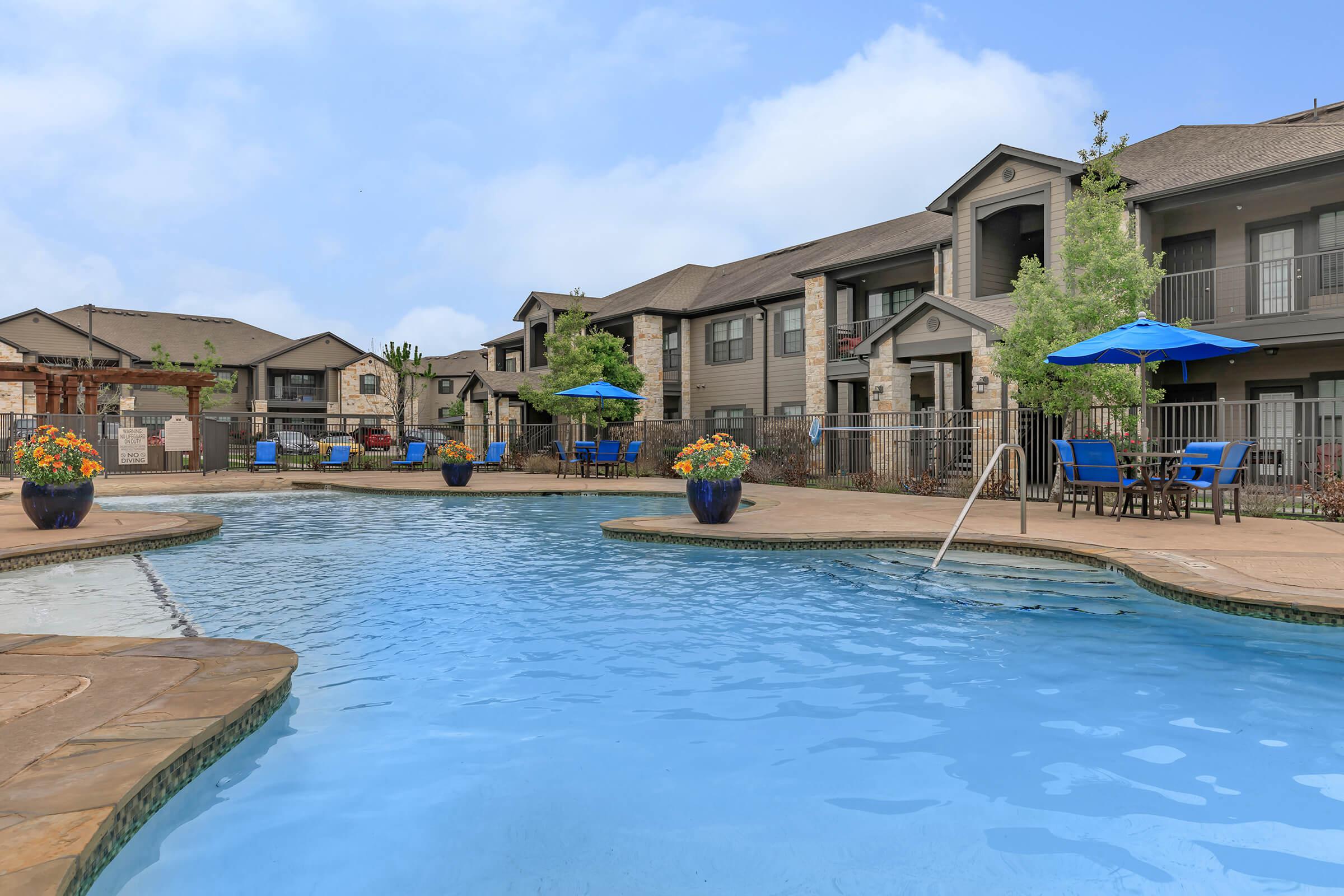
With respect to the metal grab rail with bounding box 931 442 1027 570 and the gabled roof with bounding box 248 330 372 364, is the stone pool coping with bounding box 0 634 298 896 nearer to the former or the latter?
the metal grab rail with bounding box 931 442 1027 570

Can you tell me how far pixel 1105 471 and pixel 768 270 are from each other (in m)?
19.1

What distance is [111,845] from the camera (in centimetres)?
256

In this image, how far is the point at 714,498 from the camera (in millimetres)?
10172

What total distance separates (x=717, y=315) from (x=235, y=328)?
122 ft

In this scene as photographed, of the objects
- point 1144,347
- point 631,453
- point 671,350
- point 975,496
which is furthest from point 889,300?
point 975,496

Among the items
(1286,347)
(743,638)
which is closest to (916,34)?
(1286,347)

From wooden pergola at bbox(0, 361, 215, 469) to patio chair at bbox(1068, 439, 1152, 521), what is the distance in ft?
72.9

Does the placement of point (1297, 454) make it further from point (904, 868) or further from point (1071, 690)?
point (904, 868)

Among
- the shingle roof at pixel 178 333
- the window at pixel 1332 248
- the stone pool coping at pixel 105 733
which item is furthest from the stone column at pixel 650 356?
the shingle roof at pixel 178 333

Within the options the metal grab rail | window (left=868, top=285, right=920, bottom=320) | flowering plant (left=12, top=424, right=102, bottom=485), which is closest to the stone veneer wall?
window (left=868, top=285, right=920, bottom=320)

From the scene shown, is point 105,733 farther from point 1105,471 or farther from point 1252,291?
point 1252,291

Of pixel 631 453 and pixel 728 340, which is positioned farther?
pixel 728 340

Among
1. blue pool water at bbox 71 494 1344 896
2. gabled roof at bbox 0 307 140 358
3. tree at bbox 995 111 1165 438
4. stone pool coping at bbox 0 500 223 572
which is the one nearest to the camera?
blue pool water at bbox 71 494 1344 896

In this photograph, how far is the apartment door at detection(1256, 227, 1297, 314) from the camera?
1616cm
